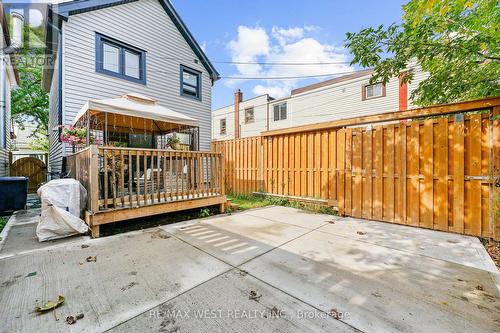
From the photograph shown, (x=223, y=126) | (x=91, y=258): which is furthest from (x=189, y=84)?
(x=223, y=126)

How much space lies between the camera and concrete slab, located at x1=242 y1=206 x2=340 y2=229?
4.38 m

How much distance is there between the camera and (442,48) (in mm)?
3570

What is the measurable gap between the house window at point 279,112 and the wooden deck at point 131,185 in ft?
37.4

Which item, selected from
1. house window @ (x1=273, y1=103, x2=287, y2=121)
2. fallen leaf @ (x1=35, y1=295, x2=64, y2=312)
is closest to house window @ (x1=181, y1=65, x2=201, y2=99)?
house window @ (x1=273, y1=103, x2=287, y2=121)

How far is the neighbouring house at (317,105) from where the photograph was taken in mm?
11055

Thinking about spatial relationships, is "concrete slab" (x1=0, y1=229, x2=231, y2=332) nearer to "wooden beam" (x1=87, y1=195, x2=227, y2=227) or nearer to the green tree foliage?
"wooden beam" (x1=87, y1=195, x2=227, y2=227)

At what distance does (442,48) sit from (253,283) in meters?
4.64

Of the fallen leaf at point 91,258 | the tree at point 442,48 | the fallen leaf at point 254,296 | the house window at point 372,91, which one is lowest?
the fallen leaf at point 254,296

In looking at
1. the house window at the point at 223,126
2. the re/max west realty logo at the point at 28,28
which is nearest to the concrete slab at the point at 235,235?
the re/max west realty logo at the point at 28,28

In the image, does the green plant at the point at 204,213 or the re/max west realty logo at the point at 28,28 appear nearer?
the green plant at the point at 204,213

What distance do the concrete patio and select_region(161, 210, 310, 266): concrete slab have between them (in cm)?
4

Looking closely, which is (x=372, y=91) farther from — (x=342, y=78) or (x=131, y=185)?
(x=131, y=185)

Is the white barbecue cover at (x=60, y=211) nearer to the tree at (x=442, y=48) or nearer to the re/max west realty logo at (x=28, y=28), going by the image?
the tree at (x=442, y=48)

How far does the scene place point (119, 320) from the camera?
1.62 m
